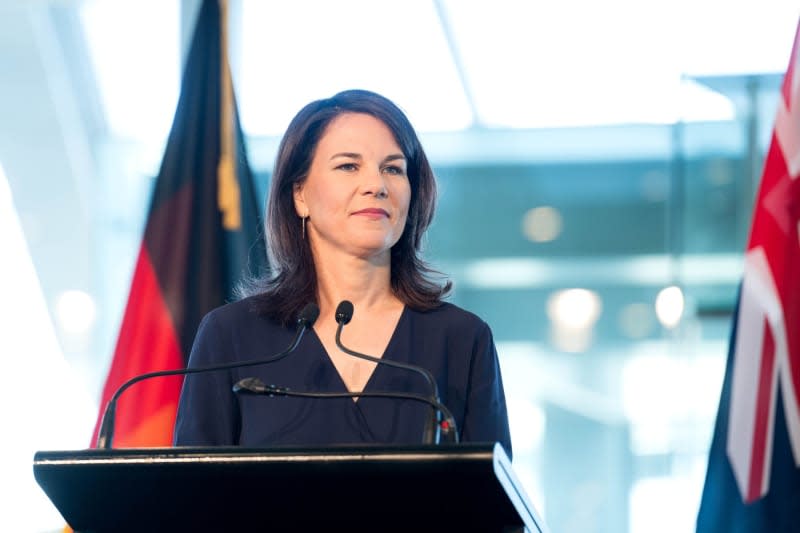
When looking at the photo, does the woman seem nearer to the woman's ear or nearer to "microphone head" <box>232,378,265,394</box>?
the woman's ear

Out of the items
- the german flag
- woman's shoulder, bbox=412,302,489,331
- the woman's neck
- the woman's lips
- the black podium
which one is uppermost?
the german flag

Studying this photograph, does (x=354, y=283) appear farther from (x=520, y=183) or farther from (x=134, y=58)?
(x=134, y=58)

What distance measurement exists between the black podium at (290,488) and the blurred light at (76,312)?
3.03m

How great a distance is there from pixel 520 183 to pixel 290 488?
314 cm

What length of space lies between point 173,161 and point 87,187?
1.17 metres

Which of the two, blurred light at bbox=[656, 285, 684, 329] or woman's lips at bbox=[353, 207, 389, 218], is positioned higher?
blurred light at bbox=[656, 285, 684, 329]

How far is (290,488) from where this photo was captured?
1.56m

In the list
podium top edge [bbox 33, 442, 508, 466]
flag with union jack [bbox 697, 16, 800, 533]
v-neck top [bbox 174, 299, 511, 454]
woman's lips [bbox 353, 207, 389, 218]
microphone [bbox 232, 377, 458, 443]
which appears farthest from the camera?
flag with union jack [bbox 697, 16, 800, 533]

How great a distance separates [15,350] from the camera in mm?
4605

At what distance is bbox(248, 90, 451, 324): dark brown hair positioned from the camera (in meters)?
2.38

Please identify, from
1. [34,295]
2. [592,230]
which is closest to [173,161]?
[34,295]

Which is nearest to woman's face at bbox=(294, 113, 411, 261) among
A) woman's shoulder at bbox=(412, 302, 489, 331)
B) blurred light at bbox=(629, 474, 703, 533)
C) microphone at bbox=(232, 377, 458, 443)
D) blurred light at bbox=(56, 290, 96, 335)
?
woman's shoulder at bbox=(412, 302, 489, 331)

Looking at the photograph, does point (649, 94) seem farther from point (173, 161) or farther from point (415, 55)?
point (173, 161)

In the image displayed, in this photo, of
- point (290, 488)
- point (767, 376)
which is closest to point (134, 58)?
point (767, 376)
